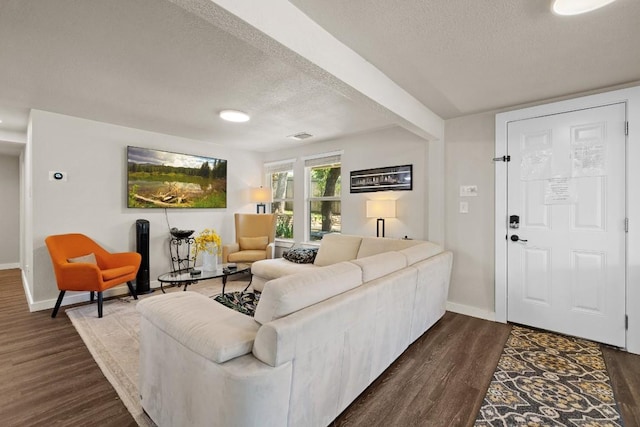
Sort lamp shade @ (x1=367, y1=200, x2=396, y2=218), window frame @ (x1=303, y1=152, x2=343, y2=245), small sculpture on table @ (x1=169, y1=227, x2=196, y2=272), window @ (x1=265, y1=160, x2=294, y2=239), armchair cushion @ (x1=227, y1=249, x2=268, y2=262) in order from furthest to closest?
window @ (x1=265, y1=160, x2=294, y2=239) → window frame @ (x1=303, y1=152, x2=343, y2=245) → armchair cushion @ (x1=227, y1=249, x2=268, y2=262) → small sculpture on table @ (x1=169, y1=227, x2=196, y2=272) → lamp shade @ (x1=367, y1=200, x2=396, y2=218)

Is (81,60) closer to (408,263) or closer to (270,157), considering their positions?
(408,263)

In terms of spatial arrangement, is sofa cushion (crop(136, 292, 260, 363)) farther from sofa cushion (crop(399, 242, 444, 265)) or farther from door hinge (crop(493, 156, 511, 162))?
door hinge (crop(493, 156, 511, 162))

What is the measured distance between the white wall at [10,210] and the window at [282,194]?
5.09 metres

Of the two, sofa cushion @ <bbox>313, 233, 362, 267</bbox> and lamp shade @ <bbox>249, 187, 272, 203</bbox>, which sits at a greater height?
lamp shade @ <bbox>249, 187, 272, 203</bbox>

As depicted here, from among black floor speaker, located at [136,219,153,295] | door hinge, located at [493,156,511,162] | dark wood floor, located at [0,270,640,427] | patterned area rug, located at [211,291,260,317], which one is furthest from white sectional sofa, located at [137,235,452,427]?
black floor speaker, located at [136,219,153,295]

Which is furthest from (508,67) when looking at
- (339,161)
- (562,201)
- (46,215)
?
(46,215)

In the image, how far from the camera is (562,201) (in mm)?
2732

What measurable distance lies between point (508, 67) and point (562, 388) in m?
2.35

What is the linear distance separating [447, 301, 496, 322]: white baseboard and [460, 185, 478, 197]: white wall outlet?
4.30 feet

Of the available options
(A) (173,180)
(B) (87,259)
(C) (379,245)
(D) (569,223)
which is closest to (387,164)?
(C) (379,245)

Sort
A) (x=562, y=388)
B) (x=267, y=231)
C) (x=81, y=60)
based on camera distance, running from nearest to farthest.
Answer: (x=562, y=388)
(x=81, y=60)
(x=267, y=231)

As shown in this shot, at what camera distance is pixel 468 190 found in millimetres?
3314

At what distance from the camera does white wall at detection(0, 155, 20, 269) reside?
18.3 feet

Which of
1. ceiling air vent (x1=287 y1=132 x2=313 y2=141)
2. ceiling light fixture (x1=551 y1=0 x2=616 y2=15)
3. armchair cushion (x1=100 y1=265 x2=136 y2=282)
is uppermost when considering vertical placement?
ceiling air vent (x1=287 y1=132 x2=313 y2=141)
